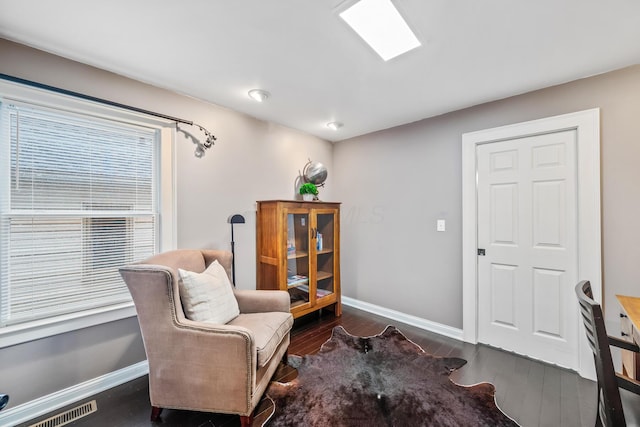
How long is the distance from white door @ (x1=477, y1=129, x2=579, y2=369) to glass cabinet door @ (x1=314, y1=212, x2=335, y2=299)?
1.54 metres

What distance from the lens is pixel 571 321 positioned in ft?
6.73

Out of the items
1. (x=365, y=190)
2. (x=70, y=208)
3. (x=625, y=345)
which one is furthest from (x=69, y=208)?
(x=625, y=345)

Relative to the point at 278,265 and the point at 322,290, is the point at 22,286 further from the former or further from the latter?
the point at 322,290

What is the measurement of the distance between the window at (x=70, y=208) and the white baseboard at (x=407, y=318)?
8.09ft

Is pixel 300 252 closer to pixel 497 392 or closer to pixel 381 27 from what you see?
pixel 497 392

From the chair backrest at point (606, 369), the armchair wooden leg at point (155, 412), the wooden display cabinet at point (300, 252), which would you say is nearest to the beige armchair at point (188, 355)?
the armchair wooden leg at point (155, 412)

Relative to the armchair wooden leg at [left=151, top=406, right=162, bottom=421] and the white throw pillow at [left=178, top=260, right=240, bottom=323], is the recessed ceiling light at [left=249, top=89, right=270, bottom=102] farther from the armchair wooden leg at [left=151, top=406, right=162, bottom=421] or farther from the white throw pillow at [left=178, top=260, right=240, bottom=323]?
the armchair wooden leg at [left=151, top=406, right=162, bottom=421]

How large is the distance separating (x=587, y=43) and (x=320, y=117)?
205 cm

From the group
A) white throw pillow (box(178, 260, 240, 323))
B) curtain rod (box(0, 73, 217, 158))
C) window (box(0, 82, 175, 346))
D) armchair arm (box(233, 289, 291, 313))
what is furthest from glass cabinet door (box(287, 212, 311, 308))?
window (box(0, 82, 175, 346))

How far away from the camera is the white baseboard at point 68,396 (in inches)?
59.7

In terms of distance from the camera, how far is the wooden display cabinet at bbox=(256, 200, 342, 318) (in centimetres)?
256

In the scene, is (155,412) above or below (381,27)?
below

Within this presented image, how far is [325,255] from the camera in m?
3.08

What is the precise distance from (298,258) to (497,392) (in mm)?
1938
